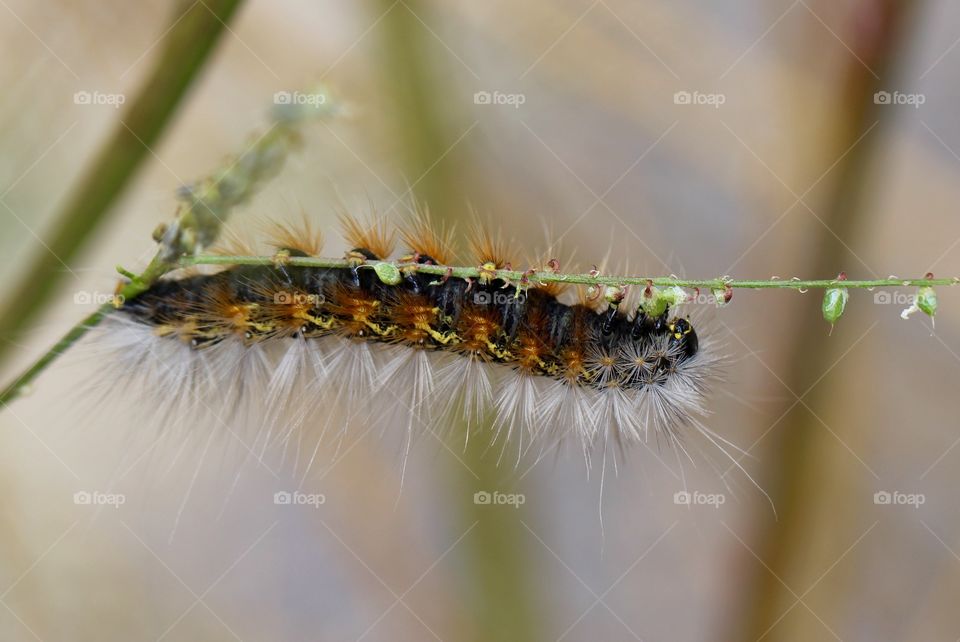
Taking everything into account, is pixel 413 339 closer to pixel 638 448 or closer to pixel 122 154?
pixel 122 154

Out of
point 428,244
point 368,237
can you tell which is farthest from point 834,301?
point 368,237

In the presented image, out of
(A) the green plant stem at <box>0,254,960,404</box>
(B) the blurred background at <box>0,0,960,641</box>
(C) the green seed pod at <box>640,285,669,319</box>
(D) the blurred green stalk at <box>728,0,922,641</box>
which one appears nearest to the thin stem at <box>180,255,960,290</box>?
(A) the green plant stem at <box>0,254,960,404</box>

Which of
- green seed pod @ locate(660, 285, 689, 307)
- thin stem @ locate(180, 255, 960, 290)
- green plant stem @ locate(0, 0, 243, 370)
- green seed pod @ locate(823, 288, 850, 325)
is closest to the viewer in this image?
thin stem @ locate(180, 255, 960, 290)

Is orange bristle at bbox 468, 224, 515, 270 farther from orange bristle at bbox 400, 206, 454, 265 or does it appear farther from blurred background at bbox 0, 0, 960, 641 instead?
blurred background at bbox 0, 0, 960, 641

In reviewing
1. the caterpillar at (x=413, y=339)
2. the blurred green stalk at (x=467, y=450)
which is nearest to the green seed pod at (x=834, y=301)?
the caterpillar at (x=413, y=339)

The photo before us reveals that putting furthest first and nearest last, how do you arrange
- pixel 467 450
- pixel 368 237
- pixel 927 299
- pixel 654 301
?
pixel 467 450 → pixel 368 237 → pixel 654 301 → pixel 927 299

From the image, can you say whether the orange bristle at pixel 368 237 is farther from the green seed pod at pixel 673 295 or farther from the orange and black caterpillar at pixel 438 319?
the green seed pod at pixel 673 295

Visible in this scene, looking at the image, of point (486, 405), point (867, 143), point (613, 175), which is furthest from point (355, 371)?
point (867, 143)
